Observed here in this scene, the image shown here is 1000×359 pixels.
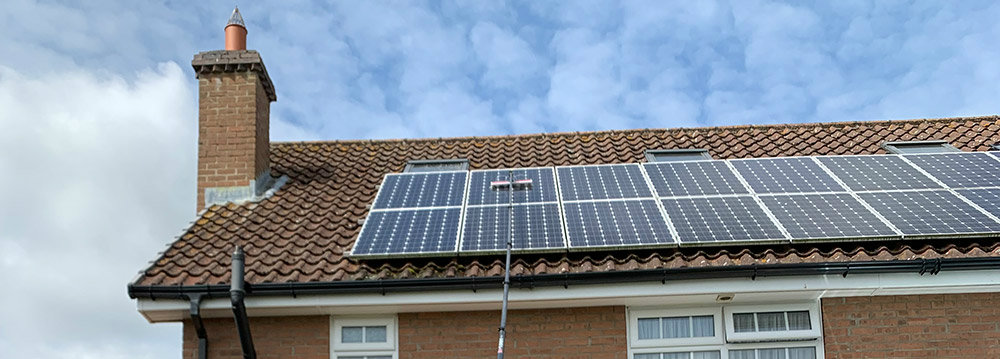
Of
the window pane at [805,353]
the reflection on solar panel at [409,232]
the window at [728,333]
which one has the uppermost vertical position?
the reflection on solar panel at [409,232]

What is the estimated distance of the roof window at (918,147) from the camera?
1464 cm

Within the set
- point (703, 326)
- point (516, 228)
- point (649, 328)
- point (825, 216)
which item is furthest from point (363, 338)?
point (825, 216)

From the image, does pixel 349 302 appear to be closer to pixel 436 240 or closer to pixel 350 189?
pixel 436 240

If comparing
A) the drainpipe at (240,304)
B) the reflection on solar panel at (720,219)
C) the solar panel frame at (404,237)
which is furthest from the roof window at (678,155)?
the drainpipe at (240,304)

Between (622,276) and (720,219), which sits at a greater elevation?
(720,219)

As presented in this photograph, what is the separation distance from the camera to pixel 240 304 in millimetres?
10023

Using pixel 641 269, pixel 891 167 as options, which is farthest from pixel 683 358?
pixel 891 167

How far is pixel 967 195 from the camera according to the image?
12.0 meters

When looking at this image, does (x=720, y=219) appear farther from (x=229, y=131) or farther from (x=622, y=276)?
(x=229, y=131)

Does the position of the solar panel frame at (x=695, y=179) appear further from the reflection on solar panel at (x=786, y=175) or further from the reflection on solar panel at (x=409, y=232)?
the reflection on solar panel at (x=409, y=232)

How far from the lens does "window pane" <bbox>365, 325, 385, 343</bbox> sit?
10.9 meters

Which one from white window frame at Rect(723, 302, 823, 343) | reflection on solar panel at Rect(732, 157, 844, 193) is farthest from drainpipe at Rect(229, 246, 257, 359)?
reflection on solar panel at Rect(732, 157, 844, 193)

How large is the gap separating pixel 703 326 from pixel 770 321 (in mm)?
717

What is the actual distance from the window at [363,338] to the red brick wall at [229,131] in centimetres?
343
